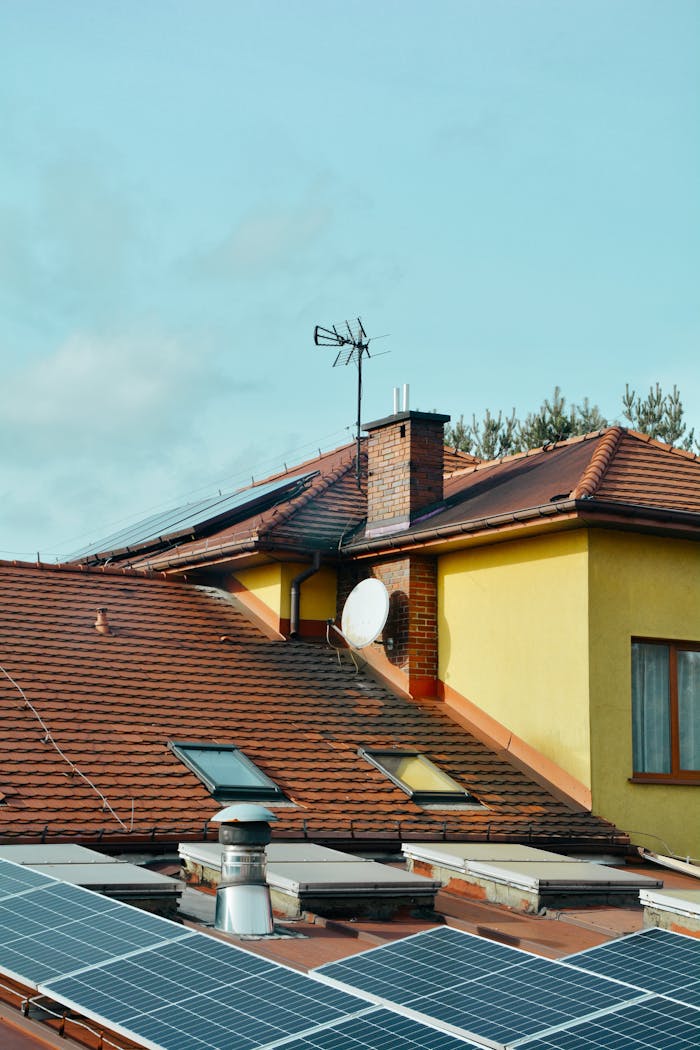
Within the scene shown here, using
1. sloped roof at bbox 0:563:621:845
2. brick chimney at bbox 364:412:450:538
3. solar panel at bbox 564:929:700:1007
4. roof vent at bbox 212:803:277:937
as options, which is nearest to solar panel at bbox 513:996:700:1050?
solar panel at bbox 564:929:700:1007

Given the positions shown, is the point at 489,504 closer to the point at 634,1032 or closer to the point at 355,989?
the point at 355,989

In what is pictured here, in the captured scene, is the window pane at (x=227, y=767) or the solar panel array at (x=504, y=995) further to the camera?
the window pane at (x=227, y=767)

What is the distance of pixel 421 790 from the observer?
1584 cm

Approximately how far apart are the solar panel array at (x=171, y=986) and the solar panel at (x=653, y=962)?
1763mm

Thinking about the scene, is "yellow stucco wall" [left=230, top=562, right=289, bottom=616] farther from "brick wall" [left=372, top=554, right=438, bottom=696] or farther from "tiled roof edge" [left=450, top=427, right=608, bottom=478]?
"tiled roof edge" [left=450, top=427, right=608, bottom=478]

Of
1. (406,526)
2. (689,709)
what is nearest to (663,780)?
(689,709)

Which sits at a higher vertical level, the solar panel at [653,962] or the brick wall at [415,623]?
the brick wall at [415,623]

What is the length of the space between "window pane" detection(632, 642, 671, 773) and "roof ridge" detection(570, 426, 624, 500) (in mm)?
2079

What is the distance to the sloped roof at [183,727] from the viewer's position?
13.6 meters

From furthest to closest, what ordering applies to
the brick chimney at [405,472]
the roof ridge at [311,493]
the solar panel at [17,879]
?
the brick chimney at [405,472] < the roof ridge at [311,493] < the solar panel at [17,879]

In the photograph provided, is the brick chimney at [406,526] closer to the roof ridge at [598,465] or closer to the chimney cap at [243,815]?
the roof ridge at [598,465]

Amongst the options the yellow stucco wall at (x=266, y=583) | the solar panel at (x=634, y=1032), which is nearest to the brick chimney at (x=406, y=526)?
the yellow stucco wall at (x=266, y=583)

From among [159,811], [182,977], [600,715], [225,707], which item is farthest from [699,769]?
[182,977]

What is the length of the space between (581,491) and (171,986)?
10.3 m
